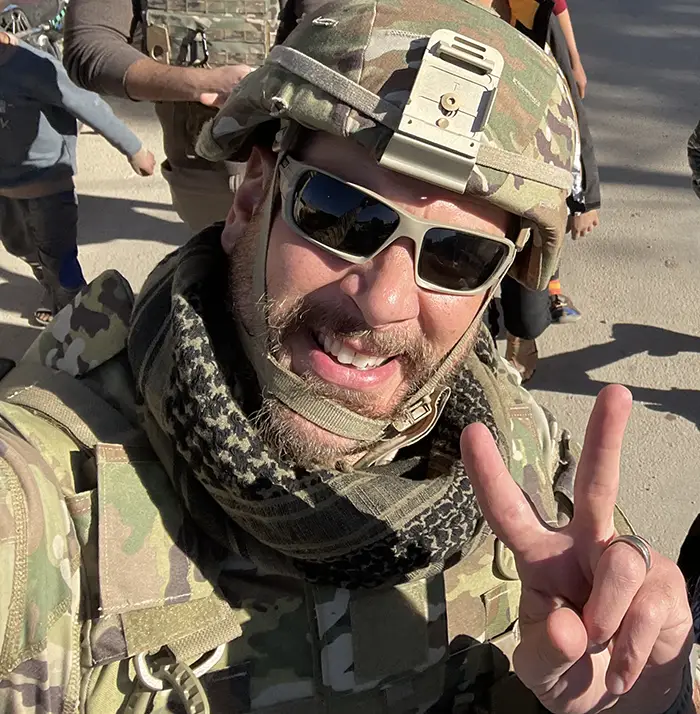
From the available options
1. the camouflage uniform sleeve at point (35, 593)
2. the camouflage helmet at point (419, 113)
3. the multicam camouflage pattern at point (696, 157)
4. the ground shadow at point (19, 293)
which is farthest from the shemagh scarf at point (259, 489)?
the ground shadow at point (19, 293)

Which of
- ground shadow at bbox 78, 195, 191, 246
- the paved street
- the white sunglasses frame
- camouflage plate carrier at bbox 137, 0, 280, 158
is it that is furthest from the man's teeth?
ground shadow at bbox 78, 195, 191, 246

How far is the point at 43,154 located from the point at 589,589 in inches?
109

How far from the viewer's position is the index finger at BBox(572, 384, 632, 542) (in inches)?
39.5

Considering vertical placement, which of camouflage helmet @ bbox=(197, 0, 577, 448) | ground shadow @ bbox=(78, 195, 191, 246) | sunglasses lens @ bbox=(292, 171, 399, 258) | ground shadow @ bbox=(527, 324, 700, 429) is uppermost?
camouflage helmet @ bbox=(197, 0, 577, 448)

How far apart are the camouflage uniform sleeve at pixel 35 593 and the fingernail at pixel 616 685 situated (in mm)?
742

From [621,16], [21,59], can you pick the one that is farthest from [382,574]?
[621,16]

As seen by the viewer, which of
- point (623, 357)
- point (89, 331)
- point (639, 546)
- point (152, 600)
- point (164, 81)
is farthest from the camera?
point (623, 357)

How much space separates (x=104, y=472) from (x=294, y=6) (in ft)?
5.63

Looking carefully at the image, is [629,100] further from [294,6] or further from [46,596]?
[46,596]

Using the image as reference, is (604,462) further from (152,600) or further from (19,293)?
(19,293)

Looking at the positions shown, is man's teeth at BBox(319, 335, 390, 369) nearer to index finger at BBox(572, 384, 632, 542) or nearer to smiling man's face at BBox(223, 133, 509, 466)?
smiling man's face at BBox(223, 133, 509, 466)

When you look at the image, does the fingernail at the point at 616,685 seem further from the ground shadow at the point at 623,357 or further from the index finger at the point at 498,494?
the ground shadow at the point at 623,357

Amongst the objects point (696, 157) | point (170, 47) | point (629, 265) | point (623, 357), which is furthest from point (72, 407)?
point (629, 265)

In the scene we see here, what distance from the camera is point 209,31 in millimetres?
2303
